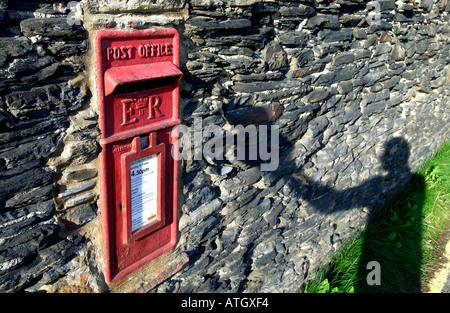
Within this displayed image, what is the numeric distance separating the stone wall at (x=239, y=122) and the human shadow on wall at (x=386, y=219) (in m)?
0.03

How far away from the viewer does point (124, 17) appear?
1.73m

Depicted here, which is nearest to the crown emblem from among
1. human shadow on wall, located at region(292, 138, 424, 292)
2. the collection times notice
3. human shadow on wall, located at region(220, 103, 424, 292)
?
the collection times notice

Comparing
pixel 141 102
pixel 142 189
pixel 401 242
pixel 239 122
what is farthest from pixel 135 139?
pixel 401 242

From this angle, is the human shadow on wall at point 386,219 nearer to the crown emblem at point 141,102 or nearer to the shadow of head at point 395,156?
the shadow of head at point 395,156

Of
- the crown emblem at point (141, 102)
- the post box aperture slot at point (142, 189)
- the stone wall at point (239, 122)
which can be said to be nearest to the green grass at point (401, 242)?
the stone wall at point (239, 122)

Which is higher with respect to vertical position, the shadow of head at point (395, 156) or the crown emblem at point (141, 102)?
the crown emblem at point (141, 102)

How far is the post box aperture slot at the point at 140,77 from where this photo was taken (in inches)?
65.1

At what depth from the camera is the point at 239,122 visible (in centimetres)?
245

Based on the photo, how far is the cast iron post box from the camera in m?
1.70

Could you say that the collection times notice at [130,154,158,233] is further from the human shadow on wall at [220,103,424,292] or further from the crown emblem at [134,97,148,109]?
the human shadow on wall at [220,103,424,292]

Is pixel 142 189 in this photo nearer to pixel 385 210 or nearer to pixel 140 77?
pixel 140 77

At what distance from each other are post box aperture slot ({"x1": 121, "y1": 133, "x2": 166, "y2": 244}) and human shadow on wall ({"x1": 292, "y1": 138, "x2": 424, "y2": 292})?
1.33m

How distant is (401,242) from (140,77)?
3.51m

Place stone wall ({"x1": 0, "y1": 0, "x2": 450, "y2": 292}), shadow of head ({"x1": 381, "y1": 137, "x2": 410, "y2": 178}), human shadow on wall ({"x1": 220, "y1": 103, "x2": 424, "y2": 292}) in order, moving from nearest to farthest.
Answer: stone wall ({"x1": 0, "y1": 0, "x2": 450, "y2": 292}) < human shadow on wall ({"x1": 220, "y1": 103, "x2": 424, "y2": 292}) < shadow of head ({"x1": 381, "y1": 137, "x2": 410, "y2": 178})
